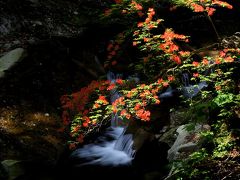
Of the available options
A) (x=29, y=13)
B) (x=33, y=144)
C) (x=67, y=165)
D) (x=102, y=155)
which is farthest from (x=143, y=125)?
(x=29, y=13)

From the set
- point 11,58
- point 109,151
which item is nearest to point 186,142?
point 109,151

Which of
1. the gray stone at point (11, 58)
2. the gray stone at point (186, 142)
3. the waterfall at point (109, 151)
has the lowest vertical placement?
the waterfall at point (109, 151)

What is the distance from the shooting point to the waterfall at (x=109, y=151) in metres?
8.98

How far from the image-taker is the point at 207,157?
177 inches

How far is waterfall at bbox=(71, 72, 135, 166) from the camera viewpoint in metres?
8.98

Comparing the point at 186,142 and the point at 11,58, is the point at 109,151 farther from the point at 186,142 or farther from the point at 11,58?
the point at 11,58

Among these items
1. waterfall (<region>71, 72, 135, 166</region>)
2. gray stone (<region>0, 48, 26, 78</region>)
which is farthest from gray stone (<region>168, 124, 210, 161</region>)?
gray stone (<region>0, 48, 26, 78</region>)

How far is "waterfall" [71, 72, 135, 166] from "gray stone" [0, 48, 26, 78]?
3189 mm

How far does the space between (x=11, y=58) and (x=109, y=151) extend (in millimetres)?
4253

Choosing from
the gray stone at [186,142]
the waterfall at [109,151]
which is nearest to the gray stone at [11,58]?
the waterfall at [109,151]

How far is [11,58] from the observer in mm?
9344

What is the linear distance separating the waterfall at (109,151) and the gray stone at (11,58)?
3189mm

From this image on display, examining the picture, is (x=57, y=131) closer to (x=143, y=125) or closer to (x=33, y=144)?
(x=33, y=144)

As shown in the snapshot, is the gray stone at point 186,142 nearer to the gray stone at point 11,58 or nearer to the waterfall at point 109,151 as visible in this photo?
the waterfall at point 109,151
